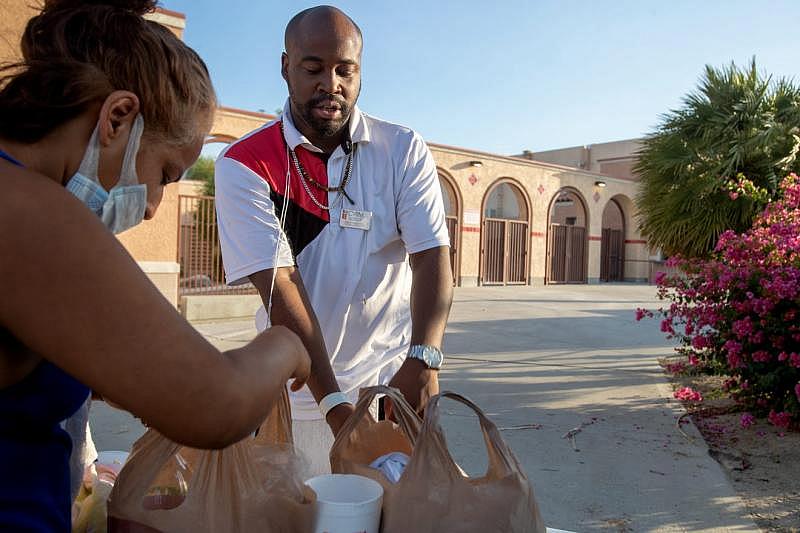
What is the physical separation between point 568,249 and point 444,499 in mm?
25095

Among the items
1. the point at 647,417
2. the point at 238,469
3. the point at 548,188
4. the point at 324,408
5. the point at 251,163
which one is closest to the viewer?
the point at 238,469

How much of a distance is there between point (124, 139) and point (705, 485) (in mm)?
4040

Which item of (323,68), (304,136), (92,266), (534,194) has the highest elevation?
(534,194)

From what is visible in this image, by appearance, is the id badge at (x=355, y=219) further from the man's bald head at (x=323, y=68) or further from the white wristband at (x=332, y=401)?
the white wristband at (x=332, y=401)

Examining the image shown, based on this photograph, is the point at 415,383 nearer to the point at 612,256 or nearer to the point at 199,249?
the point at 199,249

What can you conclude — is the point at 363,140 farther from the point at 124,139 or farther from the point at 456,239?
the point at 456,239

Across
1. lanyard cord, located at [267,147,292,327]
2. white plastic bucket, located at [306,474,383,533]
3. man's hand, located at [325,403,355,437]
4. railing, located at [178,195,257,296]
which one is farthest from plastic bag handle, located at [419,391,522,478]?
railing, located at [178,195,257,296]

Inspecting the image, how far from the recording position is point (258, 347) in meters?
1.03

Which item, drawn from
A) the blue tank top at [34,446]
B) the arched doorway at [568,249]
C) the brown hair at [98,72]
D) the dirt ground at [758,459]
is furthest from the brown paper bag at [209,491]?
the arched doorway at [568,249]

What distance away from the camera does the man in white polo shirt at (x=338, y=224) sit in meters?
2.02

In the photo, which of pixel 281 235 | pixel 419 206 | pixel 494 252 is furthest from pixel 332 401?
pixel 494 252

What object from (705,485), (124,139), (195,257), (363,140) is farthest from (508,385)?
(195,257)

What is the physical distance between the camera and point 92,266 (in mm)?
807

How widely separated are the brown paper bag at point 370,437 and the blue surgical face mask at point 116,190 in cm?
65
